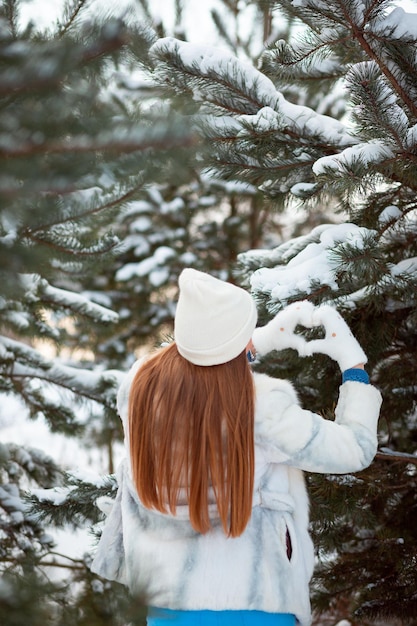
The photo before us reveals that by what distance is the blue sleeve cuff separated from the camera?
2.05 meters

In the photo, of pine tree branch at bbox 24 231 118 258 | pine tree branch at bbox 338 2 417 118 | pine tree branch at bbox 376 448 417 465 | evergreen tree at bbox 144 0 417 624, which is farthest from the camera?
pine tree branch at bbox 376 448 417 465

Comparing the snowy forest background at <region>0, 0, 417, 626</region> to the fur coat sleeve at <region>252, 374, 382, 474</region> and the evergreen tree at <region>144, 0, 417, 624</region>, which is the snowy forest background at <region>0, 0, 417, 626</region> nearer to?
the evergreen tree at <region>144, 0, 417, 624</region>

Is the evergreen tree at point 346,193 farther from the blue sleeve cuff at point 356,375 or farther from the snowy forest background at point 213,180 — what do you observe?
the blue sleeve cuff at point 356,375

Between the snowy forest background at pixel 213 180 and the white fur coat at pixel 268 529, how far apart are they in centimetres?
38

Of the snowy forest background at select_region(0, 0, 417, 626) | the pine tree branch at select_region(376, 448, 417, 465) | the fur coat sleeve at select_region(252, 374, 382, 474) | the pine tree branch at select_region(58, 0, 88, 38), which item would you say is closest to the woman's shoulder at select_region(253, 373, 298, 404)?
the fur coat sleeve at select_region(252, 374, 382, 474)

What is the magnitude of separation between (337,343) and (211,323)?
0.47 meters

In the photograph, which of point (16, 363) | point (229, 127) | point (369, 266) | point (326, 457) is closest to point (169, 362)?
point (326, 457)

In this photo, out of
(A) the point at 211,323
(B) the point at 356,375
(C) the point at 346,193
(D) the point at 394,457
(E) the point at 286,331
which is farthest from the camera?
(D) the point at 394,457

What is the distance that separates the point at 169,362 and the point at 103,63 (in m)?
1.03

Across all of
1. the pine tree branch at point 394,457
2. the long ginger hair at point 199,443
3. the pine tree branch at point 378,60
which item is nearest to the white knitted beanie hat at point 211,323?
the long ginger hair at point 199,443

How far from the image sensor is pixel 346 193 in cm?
263

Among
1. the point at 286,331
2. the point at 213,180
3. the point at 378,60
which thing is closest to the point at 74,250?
the point at 213,180

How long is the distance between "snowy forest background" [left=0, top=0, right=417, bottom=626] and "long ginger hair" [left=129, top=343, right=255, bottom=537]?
0.44 metres

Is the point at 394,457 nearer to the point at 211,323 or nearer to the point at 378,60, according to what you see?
the point at 211,323
